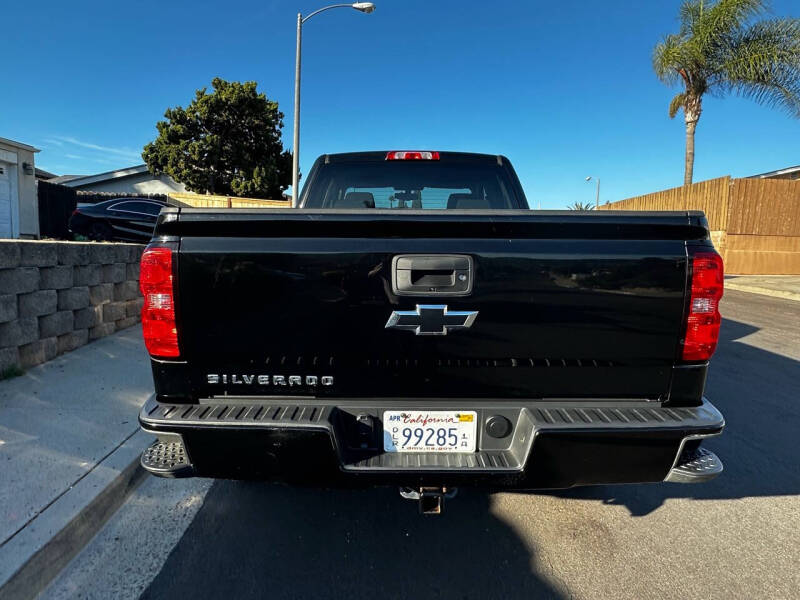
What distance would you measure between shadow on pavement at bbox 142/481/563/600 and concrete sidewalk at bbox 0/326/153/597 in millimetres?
543

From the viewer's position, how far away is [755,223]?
17641mm

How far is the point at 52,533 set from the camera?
216cm

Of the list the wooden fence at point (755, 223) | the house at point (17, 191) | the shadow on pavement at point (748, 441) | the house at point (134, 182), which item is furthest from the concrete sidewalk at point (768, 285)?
the house at point (134, 182)

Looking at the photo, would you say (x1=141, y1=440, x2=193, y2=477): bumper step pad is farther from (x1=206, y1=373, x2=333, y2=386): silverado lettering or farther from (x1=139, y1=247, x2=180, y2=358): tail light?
(x1=139, y1=247, x2=180, y2=358): tail light

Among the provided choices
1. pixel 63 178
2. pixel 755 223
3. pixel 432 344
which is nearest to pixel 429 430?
pixel 432 344

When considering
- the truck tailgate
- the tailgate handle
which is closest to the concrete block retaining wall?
the truck tailgate

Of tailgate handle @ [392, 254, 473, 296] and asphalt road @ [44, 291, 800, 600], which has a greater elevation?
tailgate handle @ [392, 254, 473, 296]

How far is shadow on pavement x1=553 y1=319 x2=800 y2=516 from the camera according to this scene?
9.53 feet

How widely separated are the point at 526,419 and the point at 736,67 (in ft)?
67.5

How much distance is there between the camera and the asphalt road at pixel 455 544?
208 centimetres

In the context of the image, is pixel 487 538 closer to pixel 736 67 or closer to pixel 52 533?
pixel 52 533

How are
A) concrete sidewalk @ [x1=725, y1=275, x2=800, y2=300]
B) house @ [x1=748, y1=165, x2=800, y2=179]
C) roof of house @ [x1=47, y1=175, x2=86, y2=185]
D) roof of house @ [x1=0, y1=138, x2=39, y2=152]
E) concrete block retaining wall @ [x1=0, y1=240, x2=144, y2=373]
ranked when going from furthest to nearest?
roof of house @ [x1=47, y1=175, x2=86, y2=185]
house @ [x1=748, y1=165, x2=800, y2=179]
roof of house @ [x1=0, y1=138, x2=39, y2=152]
concrete sidewalk @ [x1=725, y1=275, x2=800, y2=300]
concrete block retaining wall @ [x1=0, y1=240, x2=144, y2=373]

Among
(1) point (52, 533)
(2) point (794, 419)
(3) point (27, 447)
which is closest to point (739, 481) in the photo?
(2) point (794, 419)

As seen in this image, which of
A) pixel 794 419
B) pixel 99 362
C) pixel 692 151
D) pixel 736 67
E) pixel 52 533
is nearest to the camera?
pixel 52 533
